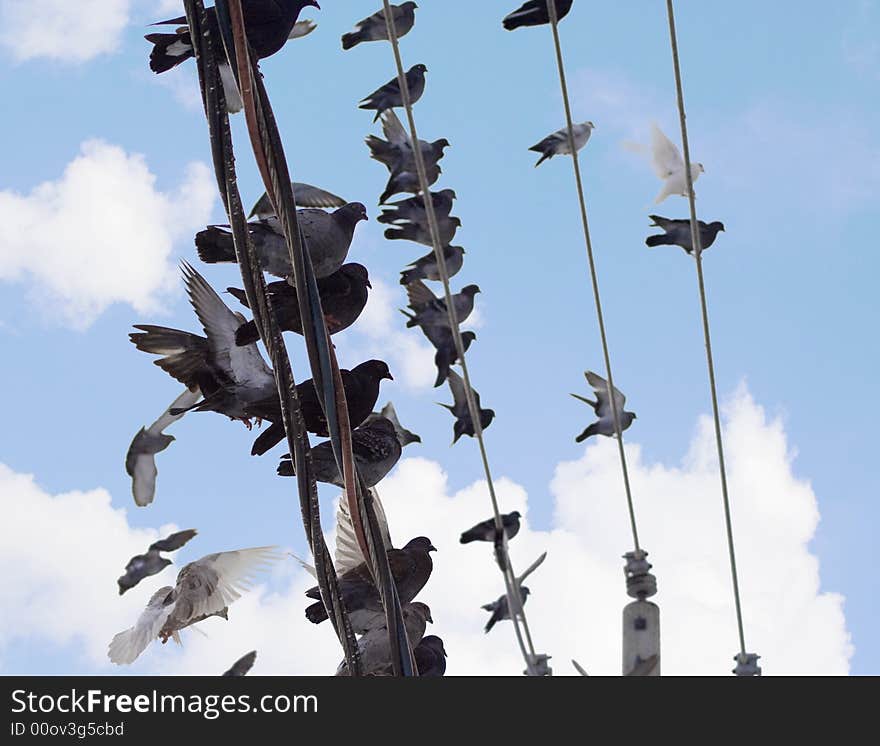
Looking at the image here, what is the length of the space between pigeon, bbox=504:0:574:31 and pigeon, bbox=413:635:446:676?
132 centimetres

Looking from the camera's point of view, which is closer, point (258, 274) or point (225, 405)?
point (258, 274)

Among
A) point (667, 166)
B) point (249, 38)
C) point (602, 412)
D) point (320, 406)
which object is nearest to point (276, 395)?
point (320, 406)

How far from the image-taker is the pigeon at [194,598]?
254 cm

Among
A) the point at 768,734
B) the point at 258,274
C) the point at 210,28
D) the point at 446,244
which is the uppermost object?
the point at 446,244

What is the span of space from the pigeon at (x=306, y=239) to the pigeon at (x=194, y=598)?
0.75m

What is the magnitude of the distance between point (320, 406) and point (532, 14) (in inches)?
43.6

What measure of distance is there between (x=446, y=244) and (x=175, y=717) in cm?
159

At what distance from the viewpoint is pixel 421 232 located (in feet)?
10.1

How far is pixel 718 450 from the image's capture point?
262 cm

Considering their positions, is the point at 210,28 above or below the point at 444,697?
above

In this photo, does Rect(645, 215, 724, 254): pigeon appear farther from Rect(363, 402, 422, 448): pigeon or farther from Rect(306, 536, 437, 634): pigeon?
Rect(306, 536, 437, 634): pigeon

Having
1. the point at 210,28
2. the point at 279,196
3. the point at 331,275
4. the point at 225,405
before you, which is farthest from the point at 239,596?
the point at 210,28

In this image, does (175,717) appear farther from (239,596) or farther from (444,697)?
(239,596)

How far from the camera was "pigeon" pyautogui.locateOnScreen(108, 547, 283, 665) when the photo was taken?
254cm
